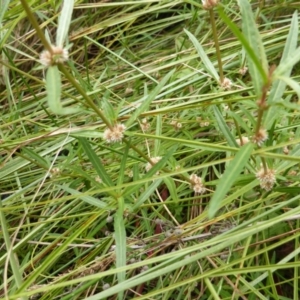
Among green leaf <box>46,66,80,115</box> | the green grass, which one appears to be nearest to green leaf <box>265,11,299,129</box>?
the green grass

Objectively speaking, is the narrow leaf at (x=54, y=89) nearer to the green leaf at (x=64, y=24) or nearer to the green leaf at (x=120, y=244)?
the green leaf at (x=64, y=24)

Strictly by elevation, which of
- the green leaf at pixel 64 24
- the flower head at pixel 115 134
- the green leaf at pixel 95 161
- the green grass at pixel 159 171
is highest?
the green leaf at pixel 64 24

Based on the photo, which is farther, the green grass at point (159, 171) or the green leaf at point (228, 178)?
the green grass at point (159, 171)

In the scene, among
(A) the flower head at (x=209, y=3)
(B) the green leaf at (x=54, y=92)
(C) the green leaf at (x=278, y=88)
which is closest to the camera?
(B) the green leaf at (x=54, y=92)

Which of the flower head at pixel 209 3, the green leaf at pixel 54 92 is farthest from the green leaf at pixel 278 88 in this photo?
the green leaf at pixel 54 92

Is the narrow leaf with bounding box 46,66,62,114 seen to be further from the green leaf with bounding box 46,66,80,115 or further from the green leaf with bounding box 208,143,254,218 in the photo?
the green leaf with bounding box 208,143,254,218

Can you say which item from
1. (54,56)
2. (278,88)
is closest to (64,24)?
(54,56)

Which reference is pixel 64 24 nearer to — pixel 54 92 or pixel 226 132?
pixel 54 92
